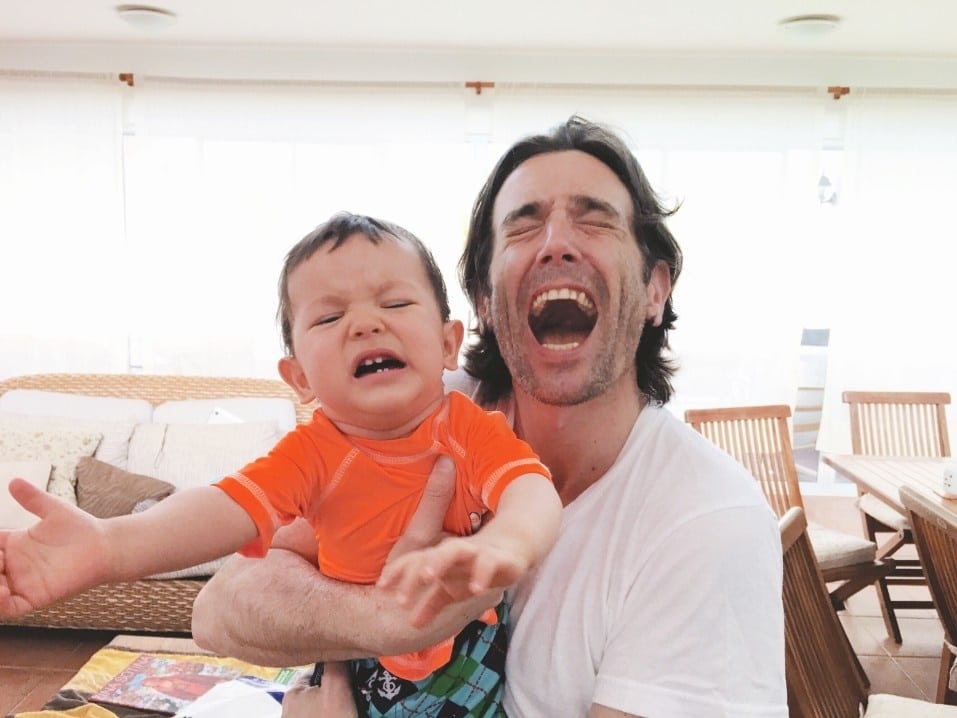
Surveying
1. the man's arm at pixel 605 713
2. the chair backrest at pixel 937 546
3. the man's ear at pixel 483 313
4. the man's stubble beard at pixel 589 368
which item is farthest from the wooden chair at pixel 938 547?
the man's arm at pixel 605 713

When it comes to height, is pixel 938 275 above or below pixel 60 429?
above

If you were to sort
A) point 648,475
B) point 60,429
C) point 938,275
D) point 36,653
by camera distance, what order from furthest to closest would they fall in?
point 938,275, point 60,429, point 36,653, point 648,475

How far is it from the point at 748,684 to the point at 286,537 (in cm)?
73

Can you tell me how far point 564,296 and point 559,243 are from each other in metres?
0.09

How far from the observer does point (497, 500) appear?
3.34 ft

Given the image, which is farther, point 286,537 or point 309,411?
point 309,411

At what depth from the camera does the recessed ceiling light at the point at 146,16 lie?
4.52 metres

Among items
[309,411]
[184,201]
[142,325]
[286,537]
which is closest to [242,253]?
[184,201]

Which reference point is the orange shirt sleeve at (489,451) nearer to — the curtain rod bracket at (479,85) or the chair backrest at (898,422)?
the chair backrest at (898,422)

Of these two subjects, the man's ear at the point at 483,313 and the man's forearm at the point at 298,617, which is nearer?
the man's forearm at the point at 298,617

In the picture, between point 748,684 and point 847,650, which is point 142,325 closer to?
point 847,650

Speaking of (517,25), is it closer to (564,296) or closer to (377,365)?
(564,296)

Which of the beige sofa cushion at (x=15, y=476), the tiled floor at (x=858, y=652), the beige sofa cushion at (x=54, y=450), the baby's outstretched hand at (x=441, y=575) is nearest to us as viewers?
the baby's outstretched hand at (x=441, y=575)

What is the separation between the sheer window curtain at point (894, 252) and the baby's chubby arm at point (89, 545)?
519cm
